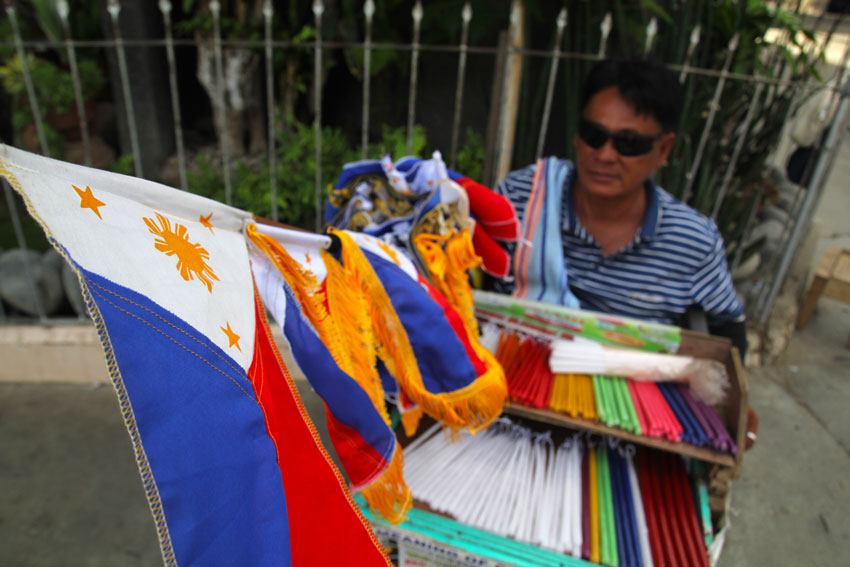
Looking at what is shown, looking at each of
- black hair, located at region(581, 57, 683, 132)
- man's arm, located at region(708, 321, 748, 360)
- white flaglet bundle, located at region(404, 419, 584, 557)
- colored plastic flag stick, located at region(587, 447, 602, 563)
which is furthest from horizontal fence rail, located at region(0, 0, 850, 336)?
colored plastic flag stick, located at region(587, 447, 602, 563)

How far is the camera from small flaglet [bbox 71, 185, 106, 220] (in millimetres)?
617

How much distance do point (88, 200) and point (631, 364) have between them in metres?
1.39

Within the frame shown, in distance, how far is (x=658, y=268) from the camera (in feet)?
5.92

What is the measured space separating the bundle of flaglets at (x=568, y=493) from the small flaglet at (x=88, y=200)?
113 cm

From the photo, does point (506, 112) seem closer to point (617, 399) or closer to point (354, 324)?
point (617, 399)

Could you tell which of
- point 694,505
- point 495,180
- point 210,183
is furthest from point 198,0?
point 694,505

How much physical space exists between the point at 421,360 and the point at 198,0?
382 centimetres

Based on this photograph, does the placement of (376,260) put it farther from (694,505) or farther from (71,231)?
(694,505)

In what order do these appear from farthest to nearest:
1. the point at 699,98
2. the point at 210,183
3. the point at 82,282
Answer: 1. the point at 210,183
2. the point at 699,98
3. the point at 82,282

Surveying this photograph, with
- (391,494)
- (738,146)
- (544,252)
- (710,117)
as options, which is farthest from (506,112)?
(391,494)

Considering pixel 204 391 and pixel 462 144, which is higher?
pixel 204 391

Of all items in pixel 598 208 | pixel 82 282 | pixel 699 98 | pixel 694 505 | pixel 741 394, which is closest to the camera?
pixel 82 282

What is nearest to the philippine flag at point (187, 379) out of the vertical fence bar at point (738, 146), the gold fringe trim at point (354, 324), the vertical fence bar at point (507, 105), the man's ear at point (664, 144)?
the gold fringe trim at point (354, 324)

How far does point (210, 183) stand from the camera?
3721 mm
